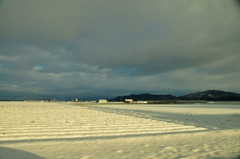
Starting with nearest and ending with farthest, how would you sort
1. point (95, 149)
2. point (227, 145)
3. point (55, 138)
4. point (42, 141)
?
point (95, 149) → point (227, 145) → point (42, 141) → point (55, 138)

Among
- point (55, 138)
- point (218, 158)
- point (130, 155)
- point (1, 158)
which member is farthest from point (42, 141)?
point (218, 158)

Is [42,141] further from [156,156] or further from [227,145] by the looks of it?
[227,145]

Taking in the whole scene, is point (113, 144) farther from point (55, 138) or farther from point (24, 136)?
point (24, 136)

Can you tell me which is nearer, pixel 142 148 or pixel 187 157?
pixel 187 157

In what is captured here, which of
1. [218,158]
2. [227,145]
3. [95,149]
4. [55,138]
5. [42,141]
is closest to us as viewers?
[218,158]

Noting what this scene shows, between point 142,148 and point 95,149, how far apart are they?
1797 millimetres

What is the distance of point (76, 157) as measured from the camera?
22.4ft

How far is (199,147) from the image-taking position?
327 inches

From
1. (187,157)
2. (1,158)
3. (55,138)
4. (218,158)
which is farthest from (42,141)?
(218,158)

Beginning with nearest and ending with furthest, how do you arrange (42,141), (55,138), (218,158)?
(218,158)
(42,141)
(55,138)

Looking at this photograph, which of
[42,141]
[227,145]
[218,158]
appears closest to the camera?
[218,158]

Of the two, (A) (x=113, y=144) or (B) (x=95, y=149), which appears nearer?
(B) (x=95, y=149)

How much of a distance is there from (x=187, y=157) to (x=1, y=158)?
19.5 ft

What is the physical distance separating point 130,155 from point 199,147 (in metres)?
3.03
